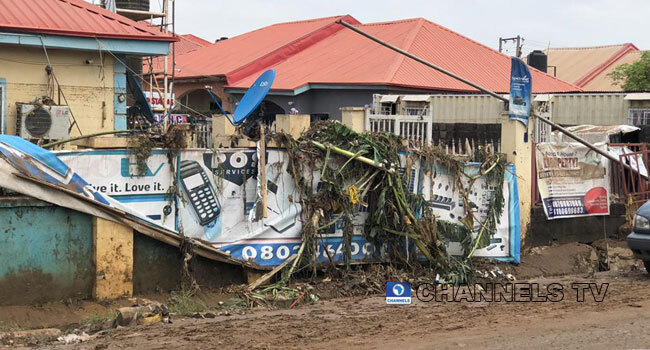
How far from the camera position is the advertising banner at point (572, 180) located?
13695 mm

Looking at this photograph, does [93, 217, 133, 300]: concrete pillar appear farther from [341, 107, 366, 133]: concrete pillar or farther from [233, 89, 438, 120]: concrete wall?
[233, 89, 438, 120]: concrete wall

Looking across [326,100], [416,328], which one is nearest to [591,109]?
[326,100]

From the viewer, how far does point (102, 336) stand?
815 cm

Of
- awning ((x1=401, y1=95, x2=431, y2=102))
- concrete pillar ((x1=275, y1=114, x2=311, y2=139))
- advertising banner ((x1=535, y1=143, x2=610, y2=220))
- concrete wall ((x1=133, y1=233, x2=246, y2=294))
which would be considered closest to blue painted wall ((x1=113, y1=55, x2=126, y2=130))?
concrete pillar ((x1=275, y1=114, x2=311, y2=139))

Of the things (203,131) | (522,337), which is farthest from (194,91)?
(522,337)

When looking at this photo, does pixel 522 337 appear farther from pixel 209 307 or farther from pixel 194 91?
pixel 194 91

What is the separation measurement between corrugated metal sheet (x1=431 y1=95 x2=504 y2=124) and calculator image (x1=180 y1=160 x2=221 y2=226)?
10.9 m

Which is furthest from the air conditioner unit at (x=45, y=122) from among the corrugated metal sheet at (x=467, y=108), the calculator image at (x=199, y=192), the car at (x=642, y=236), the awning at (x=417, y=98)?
the awning at (x=417, y=98)

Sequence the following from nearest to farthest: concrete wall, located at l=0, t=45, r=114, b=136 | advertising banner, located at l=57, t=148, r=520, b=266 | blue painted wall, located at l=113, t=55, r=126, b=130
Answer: advertising banner, located at l=57, t=148, r=520, b=266
concrete wall, located at l=0, t=45, r=114, b=136
blue painted wall, located at l=113, t=55, r=126, b=130

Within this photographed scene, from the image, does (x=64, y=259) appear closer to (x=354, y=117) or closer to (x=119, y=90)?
(x=354, y=117)

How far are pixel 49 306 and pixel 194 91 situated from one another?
90.4ft

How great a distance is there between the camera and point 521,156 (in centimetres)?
1304

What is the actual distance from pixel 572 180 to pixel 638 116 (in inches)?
271

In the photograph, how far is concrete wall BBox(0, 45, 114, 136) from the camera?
14.6 meters
